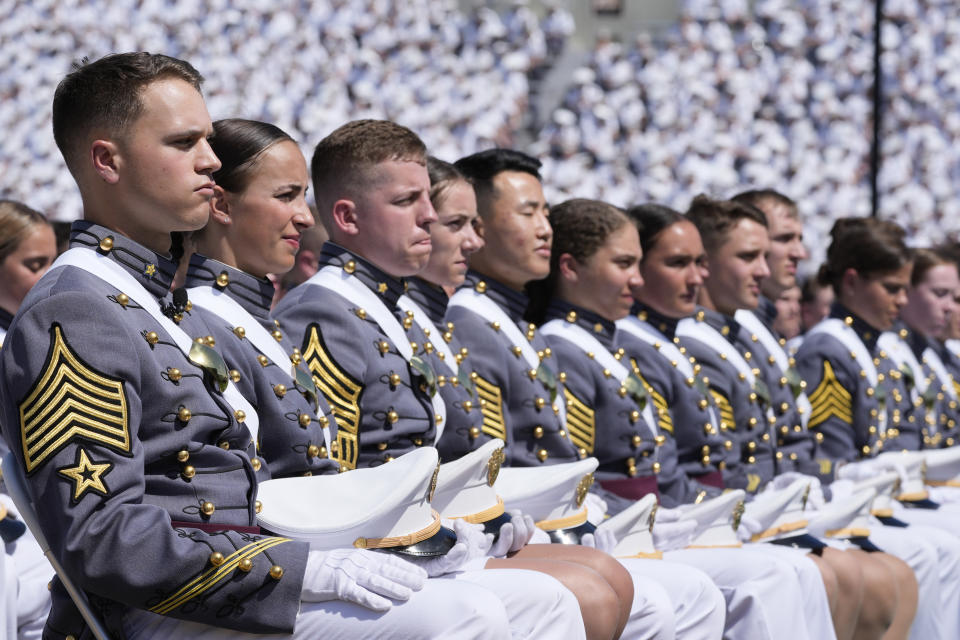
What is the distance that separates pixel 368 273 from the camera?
3.80 m

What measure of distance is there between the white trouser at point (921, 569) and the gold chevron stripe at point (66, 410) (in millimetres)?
3604

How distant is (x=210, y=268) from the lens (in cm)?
325

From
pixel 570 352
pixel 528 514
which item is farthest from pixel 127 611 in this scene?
pixel 570 352

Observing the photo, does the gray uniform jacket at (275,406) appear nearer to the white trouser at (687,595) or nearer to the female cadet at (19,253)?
the white trouser at (687,595)

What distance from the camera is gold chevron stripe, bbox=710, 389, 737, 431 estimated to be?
17.6 ft

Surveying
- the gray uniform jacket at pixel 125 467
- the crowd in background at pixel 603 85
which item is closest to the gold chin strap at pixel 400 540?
the gray uniform jacket at pixel 125 467

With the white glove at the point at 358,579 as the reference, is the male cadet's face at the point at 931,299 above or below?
below

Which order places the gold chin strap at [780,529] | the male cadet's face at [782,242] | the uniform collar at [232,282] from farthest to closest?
the male cadet's face at [782,242] < the gold chin strap at [780,529] < the uniform collar at [232,282]

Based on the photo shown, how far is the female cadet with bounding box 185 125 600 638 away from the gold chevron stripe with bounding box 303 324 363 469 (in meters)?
0.15

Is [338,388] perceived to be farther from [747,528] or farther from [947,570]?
[947,570]

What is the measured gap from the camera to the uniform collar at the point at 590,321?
4.85 m

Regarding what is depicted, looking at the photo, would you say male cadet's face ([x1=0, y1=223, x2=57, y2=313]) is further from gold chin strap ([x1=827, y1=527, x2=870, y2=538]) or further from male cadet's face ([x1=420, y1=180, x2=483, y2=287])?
gold chin strap ([x1=827, y1=527, x2=870, y2=538])

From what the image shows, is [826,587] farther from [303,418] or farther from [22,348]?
[22,348]

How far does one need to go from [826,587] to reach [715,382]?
100 centimetres
